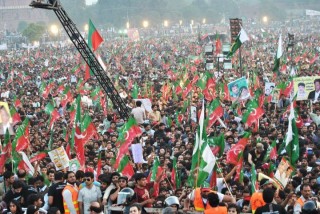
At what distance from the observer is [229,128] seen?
65.5 ft

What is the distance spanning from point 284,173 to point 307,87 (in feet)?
32.0

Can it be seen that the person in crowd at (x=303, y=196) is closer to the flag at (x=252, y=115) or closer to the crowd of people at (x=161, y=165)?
the crowd of people at (x=161, y=165)

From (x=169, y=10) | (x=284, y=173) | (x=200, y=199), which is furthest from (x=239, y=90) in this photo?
(x=169, y=10)

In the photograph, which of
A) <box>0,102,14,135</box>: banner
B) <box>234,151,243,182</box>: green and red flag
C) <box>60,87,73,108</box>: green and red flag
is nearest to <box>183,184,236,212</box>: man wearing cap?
<box>234,151,243,182</box>: green and red flag

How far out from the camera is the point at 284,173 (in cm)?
1277

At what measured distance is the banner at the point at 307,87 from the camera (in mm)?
22109

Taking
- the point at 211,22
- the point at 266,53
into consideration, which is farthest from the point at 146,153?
the point at 211,22

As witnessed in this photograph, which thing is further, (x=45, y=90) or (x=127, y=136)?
(x=45, y=90)

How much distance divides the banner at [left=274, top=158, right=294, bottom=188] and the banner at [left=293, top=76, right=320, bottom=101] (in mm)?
9279

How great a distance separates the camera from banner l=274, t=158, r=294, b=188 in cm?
1260

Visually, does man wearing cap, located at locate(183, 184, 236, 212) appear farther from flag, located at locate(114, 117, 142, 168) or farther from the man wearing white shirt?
the man wearing white shirt

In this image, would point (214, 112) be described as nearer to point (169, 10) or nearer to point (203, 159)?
point (203, 159)

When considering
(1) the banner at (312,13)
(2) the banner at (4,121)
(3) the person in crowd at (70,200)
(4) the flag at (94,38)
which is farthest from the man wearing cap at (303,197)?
(1) the banner at (312,13)

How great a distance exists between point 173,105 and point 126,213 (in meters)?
14.8
